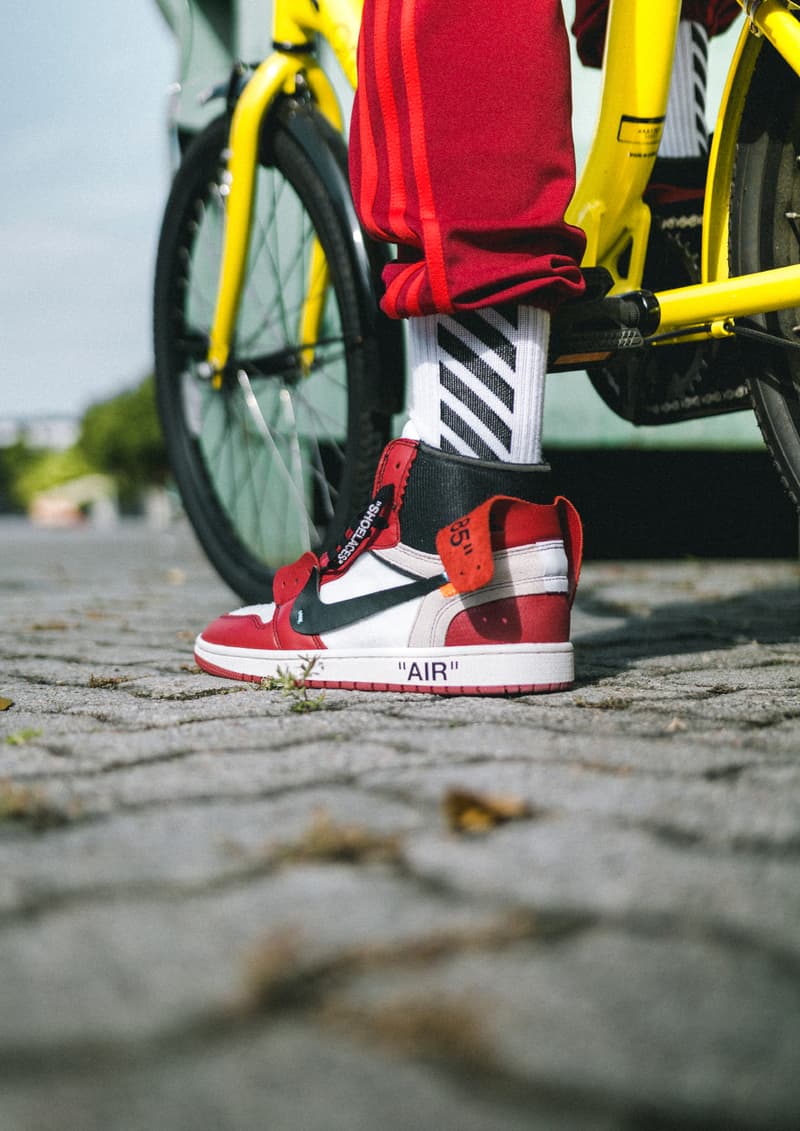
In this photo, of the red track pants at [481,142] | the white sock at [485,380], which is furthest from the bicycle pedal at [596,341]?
the red track pants at [481,142]

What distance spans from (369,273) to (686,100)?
0.70 metres

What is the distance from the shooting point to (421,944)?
69 cm

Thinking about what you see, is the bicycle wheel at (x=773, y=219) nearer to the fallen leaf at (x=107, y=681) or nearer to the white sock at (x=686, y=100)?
the white sock at (x=686, y=100)

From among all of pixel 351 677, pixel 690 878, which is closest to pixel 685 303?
pixel 351 677

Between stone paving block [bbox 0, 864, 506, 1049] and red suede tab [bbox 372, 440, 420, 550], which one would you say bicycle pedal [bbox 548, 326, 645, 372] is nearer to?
red suede tab [bbox 372, 440, 420, 550]

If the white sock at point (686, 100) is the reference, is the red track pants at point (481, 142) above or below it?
below

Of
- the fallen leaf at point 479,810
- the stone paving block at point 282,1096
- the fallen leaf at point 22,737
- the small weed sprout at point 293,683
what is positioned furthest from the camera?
the small weed sprout at point 293,683

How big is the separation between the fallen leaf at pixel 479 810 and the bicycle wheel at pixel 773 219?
1.00m

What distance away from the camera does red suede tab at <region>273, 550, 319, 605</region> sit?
168cm

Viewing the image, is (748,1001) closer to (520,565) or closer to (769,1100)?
(769,1100)

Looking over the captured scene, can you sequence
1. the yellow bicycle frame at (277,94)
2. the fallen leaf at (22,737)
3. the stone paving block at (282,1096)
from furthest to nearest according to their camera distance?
the yellow bicycle frame at (277,94), the fallen leaf at (22,737), the stone paving block at (282,1096)

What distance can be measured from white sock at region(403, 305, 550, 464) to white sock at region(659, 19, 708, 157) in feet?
2.47

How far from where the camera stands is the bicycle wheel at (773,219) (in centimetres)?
169

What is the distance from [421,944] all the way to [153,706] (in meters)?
0.87
